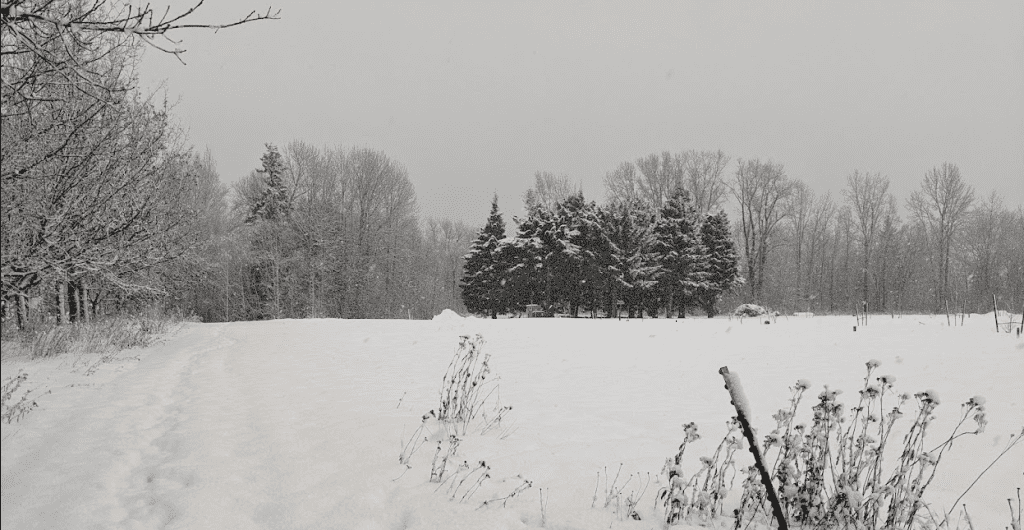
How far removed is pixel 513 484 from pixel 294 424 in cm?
256

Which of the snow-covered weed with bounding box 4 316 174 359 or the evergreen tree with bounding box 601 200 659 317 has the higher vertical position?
the evergreen tree with bounding box 601 200 659 317

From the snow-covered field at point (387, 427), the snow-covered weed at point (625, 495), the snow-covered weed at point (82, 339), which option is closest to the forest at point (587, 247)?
the snow-covered weed at point (82, 339)

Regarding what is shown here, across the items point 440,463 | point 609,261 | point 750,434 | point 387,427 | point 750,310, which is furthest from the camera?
point 609,261

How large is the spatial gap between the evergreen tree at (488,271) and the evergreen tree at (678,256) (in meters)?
11.1

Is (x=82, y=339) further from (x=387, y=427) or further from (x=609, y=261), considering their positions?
(x=609, y=261)

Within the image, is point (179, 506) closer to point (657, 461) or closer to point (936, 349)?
point (657, 461)

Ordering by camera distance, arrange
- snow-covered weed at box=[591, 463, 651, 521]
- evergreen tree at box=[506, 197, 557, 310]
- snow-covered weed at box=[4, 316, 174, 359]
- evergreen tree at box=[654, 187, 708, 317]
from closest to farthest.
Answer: snow-covered weed at box=[591, 463, 651, 521]
snow-covered weed at box=[4, 316, 174, 359]
evergreen tree at box=[654, 187, 708, 317]
evergreen tree at box=[506, 197, 557, 310]

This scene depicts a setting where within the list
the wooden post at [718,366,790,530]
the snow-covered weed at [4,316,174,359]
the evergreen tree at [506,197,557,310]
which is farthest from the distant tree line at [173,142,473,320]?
the wooden post at [718,366,790,530]

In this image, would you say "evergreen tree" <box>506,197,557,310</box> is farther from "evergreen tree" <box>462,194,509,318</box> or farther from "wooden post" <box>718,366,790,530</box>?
"wooden post" <box>718,366,790,530</box>

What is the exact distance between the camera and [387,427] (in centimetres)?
512

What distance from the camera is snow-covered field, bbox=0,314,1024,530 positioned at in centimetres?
347

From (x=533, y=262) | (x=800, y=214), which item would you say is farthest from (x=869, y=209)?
(x=533, y=262)

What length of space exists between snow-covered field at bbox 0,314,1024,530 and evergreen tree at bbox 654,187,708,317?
85.7 feet

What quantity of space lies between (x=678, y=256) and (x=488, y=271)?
1357cm
